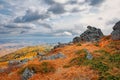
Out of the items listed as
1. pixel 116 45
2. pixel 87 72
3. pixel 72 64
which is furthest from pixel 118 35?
pixel 87 72

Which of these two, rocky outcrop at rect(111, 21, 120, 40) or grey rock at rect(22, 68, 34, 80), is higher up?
rocky outcrop at rect(111, 21, 120, 40)

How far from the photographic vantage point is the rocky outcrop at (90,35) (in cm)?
9074

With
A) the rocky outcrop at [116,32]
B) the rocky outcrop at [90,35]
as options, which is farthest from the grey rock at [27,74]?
the rocky outcrop at [90,35]

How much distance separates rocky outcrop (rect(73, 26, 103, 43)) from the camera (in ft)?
298

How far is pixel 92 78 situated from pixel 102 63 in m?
6.24

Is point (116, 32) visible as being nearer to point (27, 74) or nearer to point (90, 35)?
point (90, 35)

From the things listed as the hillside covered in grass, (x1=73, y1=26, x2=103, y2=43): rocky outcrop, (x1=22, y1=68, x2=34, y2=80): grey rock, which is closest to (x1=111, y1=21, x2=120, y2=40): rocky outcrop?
the hillside covered in grass

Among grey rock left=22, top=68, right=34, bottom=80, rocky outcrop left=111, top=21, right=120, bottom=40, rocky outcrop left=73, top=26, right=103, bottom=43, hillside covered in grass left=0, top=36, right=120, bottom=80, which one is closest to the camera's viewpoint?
hillside covered in grass left=0, top=36, right=120, bottom=80

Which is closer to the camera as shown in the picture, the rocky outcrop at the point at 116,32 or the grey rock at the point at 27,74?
the grey rock at the point at 27,74

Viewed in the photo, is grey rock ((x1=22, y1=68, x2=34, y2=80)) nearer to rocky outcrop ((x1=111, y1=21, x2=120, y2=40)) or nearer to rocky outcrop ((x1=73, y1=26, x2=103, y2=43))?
rocky outcrop ((x1=111, y1=21, x2=120, y2=40))

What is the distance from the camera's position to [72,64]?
43.5 meters

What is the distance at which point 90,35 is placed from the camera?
92438 mm

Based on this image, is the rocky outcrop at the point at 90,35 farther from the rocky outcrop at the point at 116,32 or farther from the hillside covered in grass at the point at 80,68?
the hillside covered in grass at the point at 80,68

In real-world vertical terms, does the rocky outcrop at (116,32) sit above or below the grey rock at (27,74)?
above
